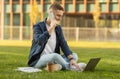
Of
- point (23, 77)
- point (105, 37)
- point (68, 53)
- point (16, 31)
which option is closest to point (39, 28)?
point (68, 53)

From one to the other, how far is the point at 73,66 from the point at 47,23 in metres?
1.13

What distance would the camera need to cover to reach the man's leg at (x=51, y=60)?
31.8ft

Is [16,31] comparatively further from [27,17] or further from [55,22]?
[55,22]

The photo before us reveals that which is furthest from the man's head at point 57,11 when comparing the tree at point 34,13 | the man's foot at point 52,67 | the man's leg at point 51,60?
the tree at point 34,13

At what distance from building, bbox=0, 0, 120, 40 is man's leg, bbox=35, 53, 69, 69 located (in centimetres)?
4642

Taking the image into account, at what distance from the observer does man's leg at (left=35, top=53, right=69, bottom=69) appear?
9688 mm

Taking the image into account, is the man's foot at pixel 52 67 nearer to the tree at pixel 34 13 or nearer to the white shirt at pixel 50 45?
the white shirt at pixel 50 45

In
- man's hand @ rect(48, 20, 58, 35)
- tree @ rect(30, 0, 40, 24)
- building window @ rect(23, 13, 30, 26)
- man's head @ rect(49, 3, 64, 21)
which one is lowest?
building window @ rect(23, 13, 30, 26)

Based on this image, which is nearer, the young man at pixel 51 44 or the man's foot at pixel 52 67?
the young man at pixel 51 44

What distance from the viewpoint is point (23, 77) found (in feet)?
26.8

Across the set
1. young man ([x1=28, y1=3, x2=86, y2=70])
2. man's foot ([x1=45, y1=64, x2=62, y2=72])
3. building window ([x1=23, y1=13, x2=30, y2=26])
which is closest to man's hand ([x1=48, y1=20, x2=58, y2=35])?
young man ([x1=28, y1=3, x2=86, y2=70])

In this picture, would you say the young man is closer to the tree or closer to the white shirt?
the white shirt

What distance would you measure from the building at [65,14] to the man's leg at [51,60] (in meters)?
46.4

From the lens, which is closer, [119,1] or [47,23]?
[47,23]
